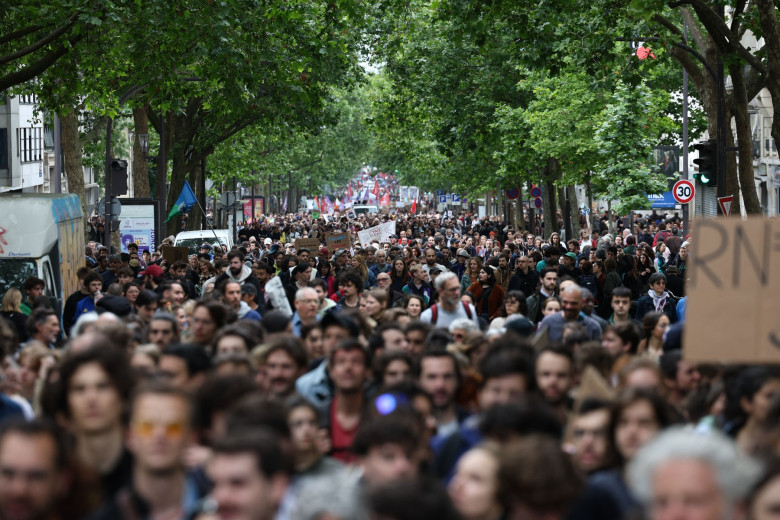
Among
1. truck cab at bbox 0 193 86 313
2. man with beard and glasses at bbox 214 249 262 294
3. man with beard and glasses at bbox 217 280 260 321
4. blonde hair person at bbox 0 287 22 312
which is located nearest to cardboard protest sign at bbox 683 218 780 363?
man with beard and glasses at bbox 217 280 260 321

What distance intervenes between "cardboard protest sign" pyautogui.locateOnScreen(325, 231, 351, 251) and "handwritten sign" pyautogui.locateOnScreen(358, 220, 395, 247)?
1.53 m

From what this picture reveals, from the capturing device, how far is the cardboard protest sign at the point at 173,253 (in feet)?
80.5

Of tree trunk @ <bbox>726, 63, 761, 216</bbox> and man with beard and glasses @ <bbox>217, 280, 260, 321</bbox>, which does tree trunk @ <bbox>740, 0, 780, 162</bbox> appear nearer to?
tree trunk @ <bbox>726, 63, 761, 216</bbox>

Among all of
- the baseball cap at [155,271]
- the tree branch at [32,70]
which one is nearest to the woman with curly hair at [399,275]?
the baseball cap at [155,271]

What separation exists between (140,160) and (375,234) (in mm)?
11227

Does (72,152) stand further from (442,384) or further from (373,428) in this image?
(373,428)

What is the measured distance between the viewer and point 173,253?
2470 cm

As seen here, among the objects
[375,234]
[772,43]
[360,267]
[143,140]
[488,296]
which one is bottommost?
[488,296]

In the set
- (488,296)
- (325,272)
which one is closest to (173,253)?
(325,272)

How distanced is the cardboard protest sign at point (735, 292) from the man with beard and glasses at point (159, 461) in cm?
276

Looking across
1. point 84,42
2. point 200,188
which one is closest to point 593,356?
point 84,42

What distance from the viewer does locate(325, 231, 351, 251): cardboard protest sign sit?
28423mm

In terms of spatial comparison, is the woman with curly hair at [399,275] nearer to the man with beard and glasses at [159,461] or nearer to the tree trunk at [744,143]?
the tree trunk at [744,143]

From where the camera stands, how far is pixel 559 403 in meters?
7.84
